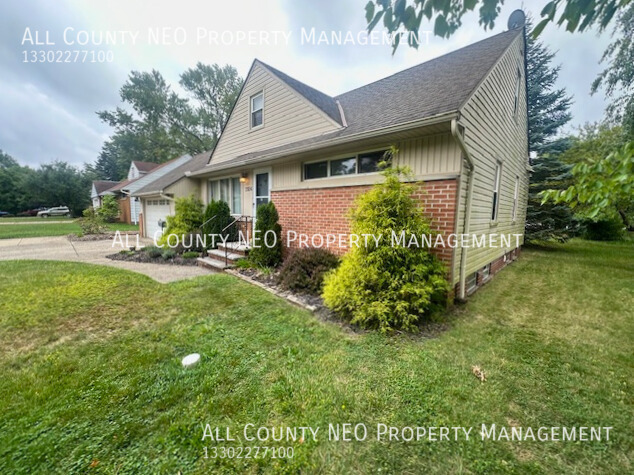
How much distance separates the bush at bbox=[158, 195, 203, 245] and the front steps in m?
2.35

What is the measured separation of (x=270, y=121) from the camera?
8086mm

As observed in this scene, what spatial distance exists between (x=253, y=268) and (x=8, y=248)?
1015 centimetres

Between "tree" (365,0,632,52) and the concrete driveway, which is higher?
"tree" (365,0,632,52)

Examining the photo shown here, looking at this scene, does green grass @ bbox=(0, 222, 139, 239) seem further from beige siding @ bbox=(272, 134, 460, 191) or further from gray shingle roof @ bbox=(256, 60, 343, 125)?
beige siding @ bbox=(272, 134, 460, 191)

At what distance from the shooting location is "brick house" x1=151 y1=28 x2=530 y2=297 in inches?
162

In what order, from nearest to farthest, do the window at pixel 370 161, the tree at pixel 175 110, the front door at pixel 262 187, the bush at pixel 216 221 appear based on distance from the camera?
the window at pixel 370 161, the front door at pixel 262 187, the bush at pixel 216 221, the tree at pixel 175 110

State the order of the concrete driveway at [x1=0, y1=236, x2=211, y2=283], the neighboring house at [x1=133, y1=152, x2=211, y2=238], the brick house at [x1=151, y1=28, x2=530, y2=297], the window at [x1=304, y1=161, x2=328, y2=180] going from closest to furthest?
the brick house at [x1=151, y1=28, x2=530, y2=297] → the window at [x1=304, y1=161, x2=328, y2=180] → the concrete driveway at [x1=0, y1=236, x2=211, y2=283] → the neighboring house at [x1=133, y1=152, x2=211, y2=238]

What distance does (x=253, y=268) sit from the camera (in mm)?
6574

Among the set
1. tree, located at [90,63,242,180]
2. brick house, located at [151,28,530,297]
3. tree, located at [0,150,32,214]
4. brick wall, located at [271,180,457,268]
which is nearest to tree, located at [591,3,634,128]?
brick house, located at [151,28,530,297]

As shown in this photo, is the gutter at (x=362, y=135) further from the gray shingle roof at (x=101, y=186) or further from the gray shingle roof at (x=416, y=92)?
the gray shingle roof at (x=101, y=186)

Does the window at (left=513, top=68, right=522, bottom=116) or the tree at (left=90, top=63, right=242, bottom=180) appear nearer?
the window at (left=513, top=68, right=522, bottom=116)

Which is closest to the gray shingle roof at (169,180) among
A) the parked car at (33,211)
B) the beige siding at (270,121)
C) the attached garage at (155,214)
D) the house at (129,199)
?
the attached garage at (155,214)

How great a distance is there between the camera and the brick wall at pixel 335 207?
4066mm

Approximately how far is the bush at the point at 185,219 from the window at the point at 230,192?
937mm
